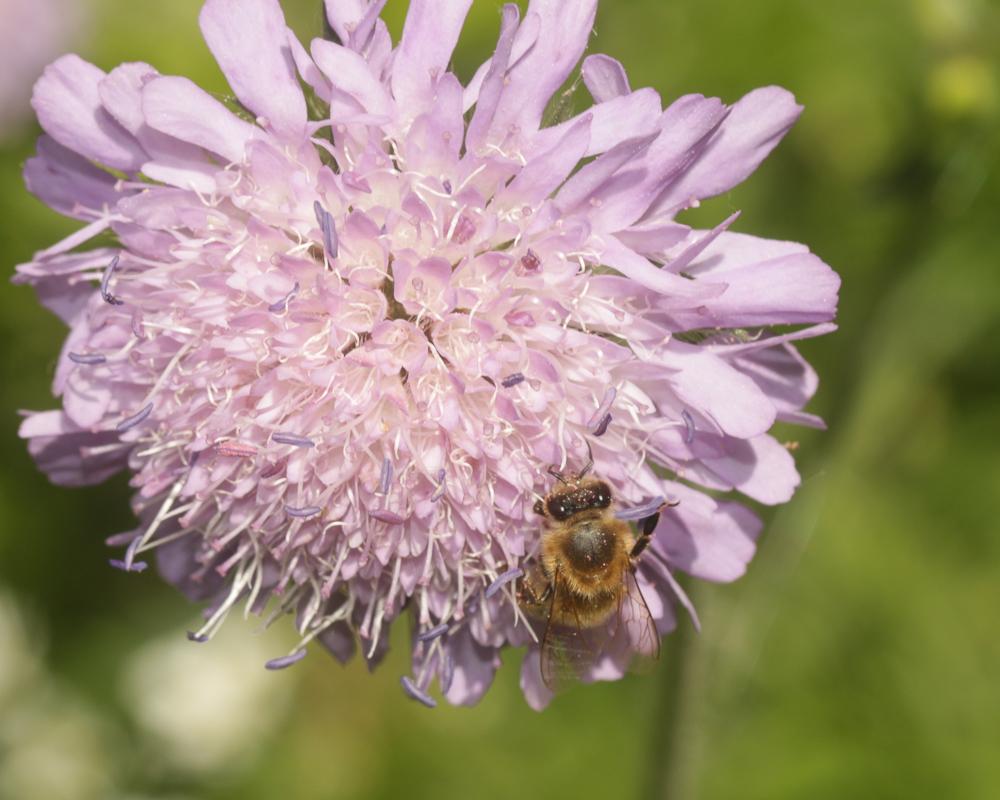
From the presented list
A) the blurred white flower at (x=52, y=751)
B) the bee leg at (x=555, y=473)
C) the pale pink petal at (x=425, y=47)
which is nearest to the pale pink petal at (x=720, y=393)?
the bee leg at (x=555, y=473)

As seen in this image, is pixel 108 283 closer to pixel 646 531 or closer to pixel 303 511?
pixel 303 511

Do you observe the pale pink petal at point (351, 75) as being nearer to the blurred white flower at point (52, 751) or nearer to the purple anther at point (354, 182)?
the purple anther at point (354, 182)

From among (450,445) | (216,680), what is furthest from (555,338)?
(216,680)

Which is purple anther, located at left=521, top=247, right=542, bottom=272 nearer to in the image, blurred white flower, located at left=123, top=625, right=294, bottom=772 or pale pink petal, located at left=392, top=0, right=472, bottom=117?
pale pink petal, located at left=392, top=0, right=472, bottom=117

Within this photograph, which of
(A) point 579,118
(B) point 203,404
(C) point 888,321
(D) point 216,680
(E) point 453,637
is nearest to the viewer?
(A) point 579,118

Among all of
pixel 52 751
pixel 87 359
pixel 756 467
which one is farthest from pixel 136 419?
pixel 52 751

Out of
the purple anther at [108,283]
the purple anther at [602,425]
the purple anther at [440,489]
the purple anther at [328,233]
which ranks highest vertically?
the purple anther at [328,233]

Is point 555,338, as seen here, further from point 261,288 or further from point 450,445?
point 261,288
